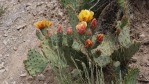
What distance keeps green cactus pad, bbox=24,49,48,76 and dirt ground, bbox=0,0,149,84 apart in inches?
10.3

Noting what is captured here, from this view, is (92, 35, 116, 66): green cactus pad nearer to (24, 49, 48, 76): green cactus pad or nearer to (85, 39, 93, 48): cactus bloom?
(85, 39, 93, 48): cactus bloom

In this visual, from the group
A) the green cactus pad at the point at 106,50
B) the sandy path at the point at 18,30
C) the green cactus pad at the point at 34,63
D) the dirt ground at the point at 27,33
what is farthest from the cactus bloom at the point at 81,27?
the sandy path at the point at 18,30

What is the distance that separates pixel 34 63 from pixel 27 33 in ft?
2.80

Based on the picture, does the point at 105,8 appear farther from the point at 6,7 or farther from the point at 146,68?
the point at 6,7

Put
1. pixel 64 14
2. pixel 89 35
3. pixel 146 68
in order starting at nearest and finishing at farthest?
pixel 89 35, pixel 146 68, pixel 64 14

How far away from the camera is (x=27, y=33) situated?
379 centimetres

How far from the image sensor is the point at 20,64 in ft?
11.4

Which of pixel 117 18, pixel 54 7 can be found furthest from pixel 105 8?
pixel 54 7

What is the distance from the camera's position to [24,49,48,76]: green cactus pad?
117 inches

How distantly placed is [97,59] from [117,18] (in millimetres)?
675

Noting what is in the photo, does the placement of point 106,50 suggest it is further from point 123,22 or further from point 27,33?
point 27,33

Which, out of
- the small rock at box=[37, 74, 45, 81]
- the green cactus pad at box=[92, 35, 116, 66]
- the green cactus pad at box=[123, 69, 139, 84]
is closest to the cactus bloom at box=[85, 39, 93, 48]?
the green cactus pad at box=[92, 35, 116, 66]

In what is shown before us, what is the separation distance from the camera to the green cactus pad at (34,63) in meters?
2.98

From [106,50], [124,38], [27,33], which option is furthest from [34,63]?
[27,33]
